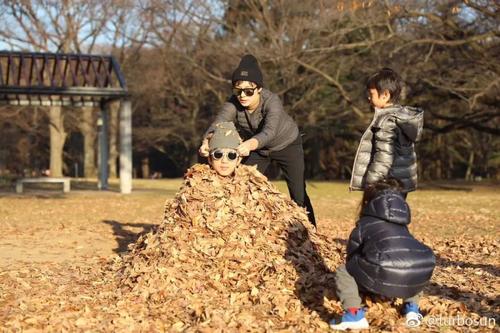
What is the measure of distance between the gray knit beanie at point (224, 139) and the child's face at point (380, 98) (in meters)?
1.21

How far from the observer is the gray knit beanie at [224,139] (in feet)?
19.1

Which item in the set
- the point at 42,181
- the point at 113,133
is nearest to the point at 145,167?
the point at 113,133

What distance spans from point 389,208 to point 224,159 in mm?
1896

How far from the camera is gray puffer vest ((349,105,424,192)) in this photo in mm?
5564

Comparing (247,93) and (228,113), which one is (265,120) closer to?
(247,93)

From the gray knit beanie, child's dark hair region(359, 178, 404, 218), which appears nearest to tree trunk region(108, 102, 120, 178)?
the gray knit beanie

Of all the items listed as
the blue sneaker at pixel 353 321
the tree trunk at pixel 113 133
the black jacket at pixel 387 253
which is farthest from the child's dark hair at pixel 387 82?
the tree trunk at pixel 113 133

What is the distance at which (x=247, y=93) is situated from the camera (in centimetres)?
644

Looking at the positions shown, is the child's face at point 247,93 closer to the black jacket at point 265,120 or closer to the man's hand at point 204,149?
the black jacket at point 265,120

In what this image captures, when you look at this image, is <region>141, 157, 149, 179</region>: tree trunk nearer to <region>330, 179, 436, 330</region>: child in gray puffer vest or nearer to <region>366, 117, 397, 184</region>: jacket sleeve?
<region>366, 117, 397, 184</region>: jacket sleeve

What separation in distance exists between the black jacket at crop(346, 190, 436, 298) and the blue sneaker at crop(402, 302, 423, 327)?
0.71 ft

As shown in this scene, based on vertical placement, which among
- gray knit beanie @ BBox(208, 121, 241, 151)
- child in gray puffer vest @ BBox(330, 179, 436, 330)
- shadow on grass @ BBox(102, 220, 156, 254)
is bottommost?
shadow on grass @ BBox(102, 220, 156, 254)

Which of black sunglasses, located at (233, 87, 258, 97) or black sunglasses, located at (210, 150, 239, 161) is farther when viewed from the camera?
black sunglasses, located at (233, 87, 258, 97)

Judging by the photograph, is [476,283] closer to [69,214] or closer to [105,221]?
[105,221]
